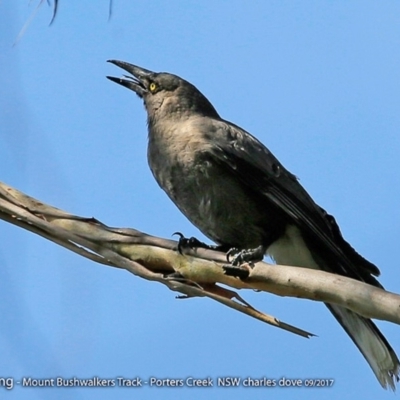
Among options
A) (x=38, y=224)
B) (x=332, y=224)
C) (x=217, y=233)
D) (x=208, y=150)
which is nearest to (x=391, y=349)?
(x=332, y=224)

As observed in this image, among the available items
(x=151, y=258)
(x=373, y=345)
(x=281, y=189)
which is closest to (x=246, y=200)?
(x=281, y=189)

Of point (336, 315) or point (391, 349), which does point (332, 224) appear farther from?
point (391, 349)

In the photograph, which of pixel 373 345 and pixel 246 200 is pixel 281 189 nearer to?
pixel 246 200

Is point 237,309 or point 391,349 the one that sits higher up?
point 391,349

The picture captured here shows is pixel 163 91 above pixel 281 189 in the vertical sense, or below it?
above

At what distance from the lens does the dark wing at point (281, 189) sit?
4844mm

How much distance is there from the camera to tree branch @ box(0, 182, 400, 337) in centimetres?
294

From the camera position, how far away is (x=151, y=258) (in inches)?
127

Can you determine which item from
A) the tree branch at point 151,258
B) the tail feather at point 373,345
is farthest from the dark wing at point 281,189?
the tree branch at point 151,258

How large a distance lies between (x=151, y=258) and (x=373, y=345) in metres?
1.93

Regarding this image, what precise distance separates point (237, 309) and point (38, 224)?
862 millimetres

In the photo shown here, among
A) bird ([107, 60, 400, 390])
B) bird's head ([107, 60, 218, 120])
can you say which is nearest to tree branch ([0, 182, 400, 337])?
bird ([107, 60, 400, 390])

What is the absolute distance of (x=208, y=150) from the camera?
5.05 meters

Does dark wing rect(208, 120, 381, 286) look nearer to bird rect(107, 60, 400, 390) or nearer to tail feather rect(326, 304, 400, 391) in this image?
bird rect(107, 60, 400, 390)
